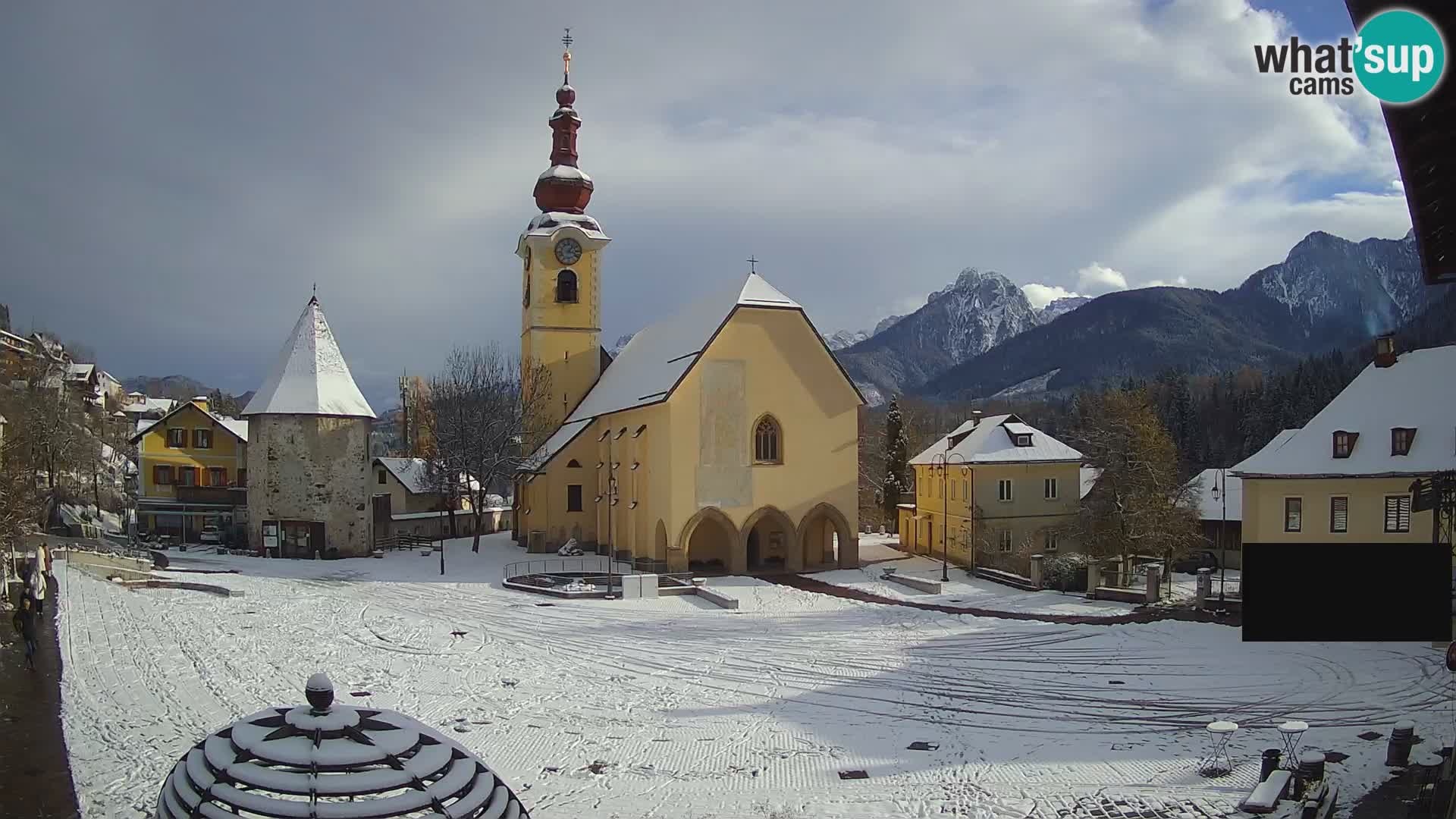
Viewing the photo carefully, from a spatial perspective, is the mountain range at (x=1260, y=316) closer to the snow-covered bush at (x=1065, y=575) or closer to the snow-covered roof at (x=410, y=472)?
the snow-covered bush at (x=1065, y=575)

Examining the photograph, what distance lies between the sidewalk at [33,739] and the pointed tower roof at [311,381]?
1977 centimetres

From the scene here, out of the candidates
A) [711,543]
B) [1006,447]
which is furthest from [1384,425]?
[711,543]

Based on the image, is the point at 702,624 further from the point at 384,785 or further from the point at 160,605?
the point at 384,785

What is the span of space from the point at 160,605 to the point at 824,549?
21.6 metres

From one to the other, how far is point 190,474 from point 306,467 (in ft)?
43.1

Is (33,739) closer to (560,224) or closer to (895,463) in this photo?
(560,224)

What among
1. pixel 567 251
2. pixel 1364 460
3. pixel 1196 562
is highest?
pixel 567 251

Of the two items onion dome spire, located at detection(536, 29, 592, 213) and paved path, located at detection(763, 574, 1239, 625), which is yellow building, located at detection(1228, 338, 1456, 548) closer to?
paved path, located at detection(763, 574, 1239, 625)

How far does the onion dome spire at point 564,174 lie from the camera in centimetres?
4653

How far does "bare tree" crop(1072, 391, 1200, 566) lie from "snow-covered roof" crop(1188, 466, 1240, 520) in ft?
21.1

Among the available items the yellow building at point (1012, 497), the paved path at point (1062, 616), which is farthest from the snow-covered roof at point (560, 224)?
the paved path at point (1062, 616)

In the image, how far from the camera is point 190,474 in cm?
4603

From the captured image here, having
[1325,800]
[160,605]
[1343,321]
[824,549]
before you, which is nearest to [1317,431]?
[824,549]
